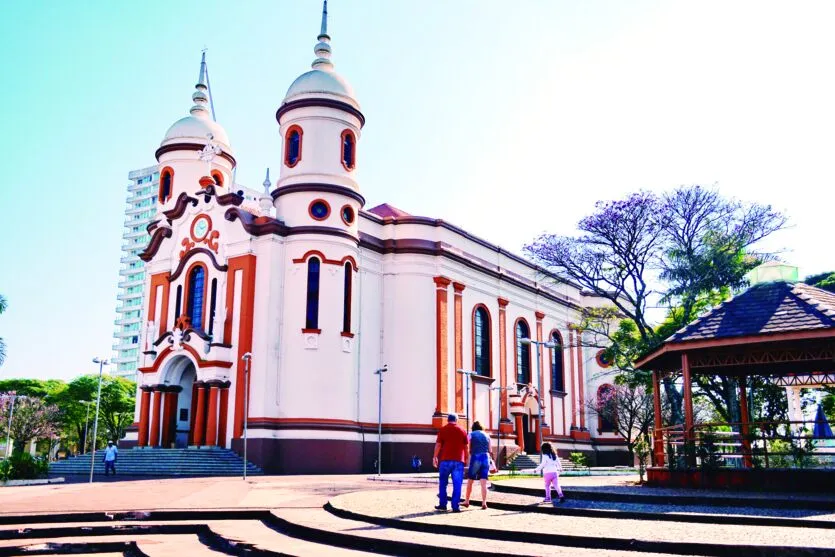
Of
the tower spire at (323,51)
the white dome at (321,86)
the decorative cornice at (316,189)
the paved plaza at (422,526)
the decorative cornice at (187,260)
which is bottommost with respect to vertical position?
the paved plaza at (422,526)

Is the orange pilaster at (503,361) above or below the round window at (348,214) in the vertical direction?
below

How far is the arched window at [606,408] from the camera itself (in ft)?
170

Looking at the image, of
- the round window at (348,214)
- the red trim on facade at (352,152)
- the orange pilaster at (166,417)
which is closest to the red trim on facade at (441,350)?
the round window at (348,214)

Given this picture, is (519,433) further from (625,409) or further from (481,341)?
(625,409)

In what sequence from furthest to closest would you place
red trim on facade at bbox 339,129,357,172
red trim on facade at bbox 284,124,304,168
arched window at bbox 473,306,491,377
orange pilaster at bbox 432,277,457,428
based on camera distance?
arched window at bbox 473,306,491,377
orange pilaster at bbox 432,277,457,428
red trim on facade at bbox 339,129,357,172
red trim on facade at bbox 284,124,304,168

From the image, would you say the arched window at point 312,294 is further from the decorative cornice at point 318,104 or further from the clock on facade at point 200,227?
the decorative cornice at point 318,104

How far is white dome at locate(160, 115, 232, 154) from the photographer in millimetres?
42719

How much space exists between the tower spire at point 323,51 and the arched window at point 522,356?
65.5 feet

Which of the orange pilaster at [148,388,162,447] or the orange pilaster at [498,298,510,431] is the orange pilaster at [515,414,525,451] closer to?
the orange pilaster at [498,298,510,431]

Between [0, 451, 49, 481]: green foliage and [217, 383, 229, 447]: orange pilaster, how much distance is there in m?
9.01

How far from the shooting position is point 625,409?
50.9m

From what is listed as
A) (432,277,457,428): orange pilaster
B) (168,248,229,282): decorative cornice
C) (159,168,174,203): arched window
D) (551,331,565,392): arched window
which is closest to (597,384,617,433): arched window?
Result: (551,331,565,392): arched window

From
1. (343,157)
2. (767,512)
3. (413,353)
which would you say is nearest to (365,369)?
(413,353)

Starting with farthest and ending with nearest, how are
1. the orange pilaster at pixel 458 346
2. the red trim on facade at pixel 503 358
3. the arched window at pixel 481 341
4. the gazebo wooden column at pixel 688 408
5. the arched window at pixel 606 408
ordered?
1. the arched window at pixel 606 408
2. the red trim on facade at pixel 503 358
3. the arched window at pixel 481 341
4. the orange pilaster at pixel 458 346
5. the gazebo wooden column at pixel 688 408
